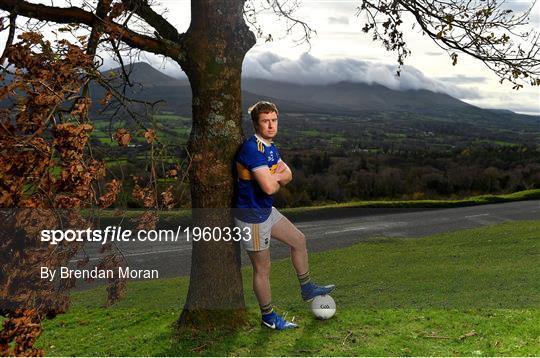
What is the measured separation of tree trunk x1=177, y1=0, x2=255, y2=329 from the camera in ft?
26.3

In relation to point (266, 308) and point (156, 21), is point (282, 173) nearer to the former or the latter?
point (266, 308)

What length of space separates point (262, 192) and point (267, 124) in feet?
3.02

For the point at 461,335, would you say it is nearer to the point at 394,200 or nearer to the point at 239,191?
the point at 239,191

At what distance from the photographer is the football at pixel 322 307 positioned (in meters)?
8.36

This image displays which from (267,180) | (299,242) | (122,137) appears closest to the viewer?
(122,137)

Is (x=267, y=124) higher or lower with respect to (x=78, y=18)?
lower

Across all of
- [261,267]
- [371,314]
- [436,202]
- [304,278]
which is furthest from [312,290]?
[436,202]

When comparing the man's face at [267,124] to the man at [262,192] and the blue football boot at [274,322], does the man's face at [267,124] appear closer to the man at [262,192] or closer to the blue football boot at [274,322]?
the man at [262,192]

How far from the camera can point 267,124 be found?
7.27m

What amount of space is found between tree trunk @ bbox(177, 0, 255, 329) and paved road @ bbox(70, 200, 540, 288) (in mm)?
7123

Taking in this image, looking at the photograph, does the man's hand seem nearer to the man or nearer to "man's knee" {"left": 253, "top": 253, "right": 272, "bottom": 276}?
the man

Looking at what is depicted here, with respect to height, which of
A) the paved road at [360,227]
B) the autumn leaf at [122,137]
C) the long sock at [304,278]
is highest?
the autumn leaf at [122,137]

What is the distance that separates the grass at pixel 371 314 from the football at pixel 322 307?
12 cm

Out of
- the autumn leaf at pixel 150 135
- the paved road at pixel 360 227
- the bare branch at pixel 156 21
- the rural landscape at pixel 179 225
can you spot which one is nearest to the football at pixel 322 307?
the rural landscape at pixel 179 225
